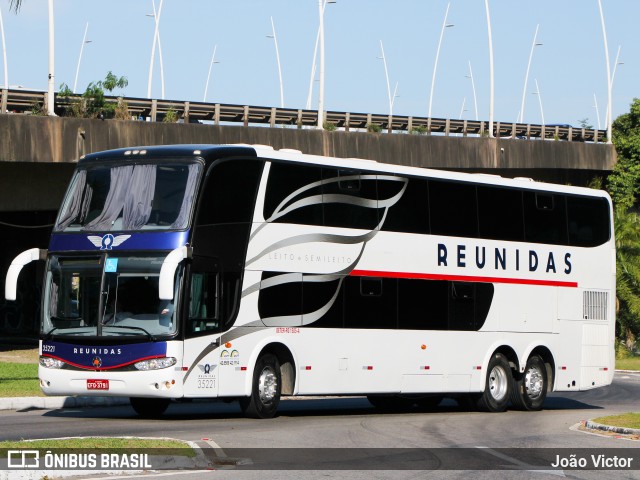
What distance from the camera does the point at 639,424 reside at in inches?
809

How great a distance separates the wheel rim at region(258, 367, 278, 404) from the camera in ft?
70.0

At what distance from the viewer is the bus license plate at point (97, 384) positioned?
65.0 feet

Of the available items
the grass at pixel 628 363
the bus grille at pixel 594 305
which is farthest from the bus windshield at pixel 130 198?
the grass at pixel 628 363

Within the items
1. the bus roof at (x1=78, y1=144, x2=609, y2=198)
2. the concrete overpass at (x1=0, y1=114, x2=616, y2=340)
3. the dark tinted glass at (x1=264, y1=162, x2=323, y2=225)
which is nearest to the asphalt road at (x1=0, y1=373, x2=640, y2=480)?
the dark tinted glass at (x1=264, y1=162, x2=323, y2=225)

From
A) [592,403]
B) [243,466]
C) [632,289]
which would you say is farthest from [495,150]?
[243,466]

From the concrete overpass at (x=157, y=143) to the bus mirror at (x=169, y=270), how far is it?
56.5ft

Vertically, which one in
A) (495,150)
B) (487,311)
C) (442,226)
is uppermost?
(495,150)

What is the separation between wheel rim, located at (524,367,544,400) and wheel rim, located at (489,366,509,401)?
63 cm

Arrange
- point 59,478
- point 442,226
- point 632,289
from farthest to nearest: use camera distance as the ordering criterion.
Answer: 1. point 632,289
2. point 442,226
3. point 59,478

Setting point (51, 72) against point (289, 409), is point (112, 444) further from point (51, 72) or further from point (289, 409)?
point (51, 72)

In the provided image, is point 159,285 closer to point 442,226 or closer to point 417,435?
point 417,435

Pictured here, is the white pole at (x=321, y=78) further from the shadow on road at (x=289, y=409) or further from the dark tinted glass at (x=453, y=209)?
the dark tinted glass at (x=453, y=209)

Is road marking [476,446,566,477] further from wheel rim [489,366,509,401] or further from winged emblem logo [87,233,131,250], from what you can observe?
wheel rim [489,366,509,401]

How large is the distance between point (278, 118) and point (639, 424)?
26.4 metres
